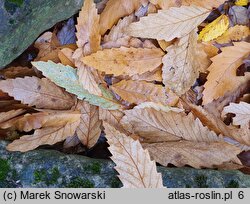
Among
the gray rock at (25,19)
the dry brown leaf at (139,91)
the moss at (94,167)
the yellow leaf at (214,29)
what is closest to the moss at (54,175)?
the moss at (94,167)

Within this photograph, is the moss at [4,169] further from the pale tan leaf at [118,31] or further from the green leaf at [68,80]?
the pale tan leaf at [118,31]

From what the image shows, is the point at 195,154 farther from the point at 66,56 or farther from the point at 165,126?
the point at 66,56

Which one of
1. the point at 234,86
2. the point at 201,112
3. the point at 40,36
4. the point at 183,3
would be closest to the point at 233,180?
the point at 201,112

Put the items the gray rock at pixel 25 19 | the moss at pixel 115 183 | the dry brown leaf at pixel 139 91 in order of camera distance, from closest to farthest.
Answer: the moss at pixel 115 183 → the gray rock at pixel 25 19 → the dry brown leaf at pixel 139 91

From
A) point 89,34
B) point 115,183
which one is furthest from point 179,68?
point 115,183

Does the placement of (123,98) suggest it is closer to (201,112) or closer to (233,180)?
(201,112)
